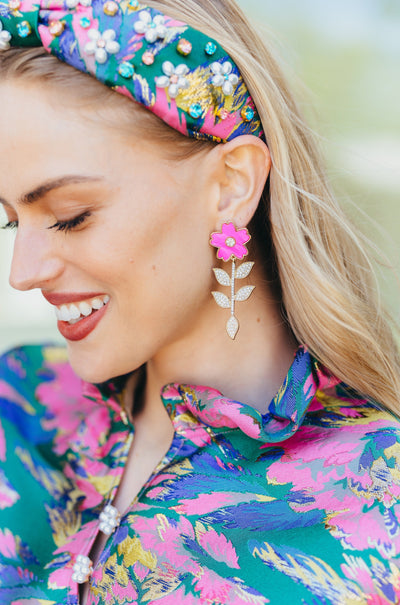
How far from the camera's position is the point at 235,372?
1.31 meters

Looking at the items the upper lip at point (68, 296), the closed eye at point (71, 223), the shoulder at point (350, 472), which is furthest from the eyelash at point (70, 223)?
the shoulder at point (350, 472)

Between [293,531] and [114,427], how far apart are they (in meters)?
0.58

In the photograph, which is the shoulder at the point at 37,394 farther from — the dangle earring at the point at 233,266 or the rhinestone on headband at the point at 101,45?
the rhinestone on headband at the point at 101,45

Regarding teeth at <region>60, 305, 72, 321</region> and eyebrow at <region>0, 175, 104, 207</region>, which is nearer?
eyebrow at <region>0, 175, 104, 207</region>

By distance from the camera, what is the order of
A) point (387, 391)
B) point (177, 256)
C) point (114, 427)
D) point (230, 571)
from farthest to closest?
point (114, 427) → point (387, 391) → point (177, 256) → point (230, 571)

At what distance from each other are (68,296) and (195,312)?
0.24 m

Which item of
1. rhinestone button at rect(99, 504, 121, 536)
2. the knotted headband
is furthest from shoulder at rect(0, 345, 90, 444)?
the knotted headband

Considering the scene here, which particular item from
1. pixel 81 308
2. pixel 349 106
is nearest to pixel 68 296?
pixel 81 308

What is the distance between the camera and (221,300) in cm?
124

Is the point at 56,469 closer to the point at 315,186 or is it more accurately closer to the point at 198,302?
the point at 198,302

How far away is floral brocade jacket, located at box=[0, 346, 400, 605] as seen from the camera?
100cm

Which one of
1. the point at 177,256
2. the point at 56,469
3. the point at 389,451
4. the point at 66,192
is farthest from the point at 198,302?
the point at 56,469

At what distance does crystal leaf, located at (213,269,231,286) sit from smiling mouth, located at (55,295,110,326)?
0.68 ft

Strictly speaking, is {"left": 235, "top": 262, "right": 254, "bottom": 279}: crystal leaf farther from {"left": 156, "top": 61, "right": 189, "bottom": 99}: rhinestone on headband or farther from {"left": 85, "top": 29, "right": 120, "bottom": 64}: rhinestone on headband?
{"left": 85, "top": 29, "right": 120, "bottom": 64}: rhinestone on headband
